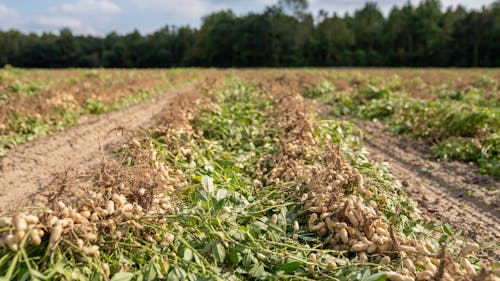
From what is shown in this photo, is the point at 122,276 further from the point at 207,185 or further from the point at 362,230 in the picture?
the point at 362,230

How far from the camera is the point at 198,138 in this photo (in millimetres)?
5125

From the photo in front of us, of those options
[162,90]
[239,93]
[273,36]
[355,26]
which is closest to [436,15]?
[355,26]

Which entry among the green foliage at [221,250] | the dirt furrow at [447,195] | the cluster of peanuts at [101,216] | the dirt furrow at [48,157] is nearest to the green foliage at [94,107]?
the dirt furrow at [48,157]

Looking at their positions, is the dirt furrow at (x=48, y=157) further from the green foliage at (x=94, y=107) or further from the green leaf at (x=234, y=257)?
the green leaf at (x=234, y=257)

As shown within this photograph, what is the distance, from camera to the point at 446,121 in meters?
7.76

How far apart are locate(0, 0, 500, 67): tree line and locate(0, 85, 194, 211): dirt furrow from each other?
1662 inches

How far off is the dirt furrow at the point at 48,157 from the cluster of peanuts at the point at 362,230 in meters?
2.04

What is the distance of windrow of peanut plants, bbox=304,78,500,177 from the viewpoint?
6.47 m

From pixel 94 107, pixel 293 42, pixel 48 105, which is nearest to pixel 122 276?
pixel 48 105

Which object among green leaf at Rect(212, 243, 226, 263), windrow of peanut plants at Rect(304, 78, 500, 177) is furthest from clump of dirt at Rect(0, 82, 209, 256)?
windrow of peanut plants at Rect(304, 78, 500, 177)

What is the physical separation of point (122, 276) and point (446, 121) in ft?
23.3

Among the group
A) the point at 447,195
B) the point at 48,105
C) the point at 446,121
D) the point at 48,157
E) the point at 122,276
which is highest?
the point at 48,105

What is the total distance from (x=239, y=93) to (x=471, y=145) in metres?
5.48

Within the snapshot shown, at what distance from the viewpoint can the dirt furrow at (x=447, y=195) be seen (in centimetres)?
399
